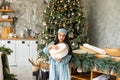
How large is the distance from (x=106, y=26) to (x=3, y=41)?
3703 mm

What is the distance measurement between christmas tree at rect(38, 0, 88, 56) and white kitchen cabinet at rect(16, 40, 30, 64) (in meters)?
1.52

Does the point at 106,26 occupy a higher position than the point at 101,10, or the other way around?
the point at 101,10

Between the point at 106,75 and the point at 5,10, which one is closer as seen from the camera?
the point at 106,75

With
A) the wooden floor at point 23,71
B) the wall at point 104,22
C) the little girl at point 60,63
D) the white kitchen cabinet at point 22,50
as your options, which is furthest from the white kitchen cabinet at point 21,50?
Answer: the little girl at point 60,63

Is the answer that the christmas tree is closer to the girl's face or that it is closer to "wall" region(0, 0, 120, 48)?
"wall" region(0, 0, 120, 48)

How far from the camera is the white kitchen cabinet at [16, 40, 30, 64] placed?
8203 mm

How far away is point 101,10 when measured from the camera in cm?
664

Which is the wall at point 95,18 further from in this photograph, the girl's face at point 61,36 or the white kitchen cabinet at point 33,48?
the girl's face at point 61,36

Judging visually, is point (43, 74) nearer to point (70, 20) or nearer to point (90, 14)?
point (70, 20)

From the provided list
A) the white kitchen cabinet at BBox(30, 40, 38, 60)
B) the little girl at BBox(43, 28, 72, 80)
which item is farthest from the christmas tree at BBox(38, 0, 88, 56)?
the little girl at BBox(43, 28, 72, 80)

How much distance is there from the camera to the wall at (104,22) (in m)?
5.77

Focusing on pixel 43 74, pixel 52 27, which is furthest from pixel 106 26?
pixel 43 74

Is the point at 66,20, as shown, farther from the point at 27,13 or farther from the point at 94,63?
the point at 94,63

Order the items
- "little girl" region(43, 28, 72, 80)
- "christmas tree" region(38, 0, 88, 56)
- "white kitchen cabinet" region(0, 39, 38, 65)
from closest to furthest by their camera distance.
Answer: "little girl" region(43, 28, 72, 80)
"christmas tree" region(38, 0, 88, 56)
"white kitchen cabinet" region(0, 39, 38, 65)
